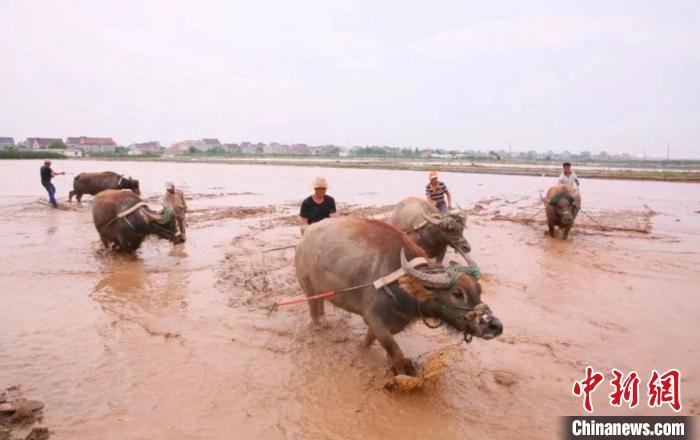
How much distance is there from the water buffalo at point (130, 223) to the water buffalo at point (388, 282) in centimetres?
466

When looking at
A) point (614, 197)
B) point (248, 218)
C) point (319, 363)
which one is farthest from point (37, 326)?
point (614, 197)

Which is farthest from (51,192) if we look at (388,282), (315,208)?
(388,282)

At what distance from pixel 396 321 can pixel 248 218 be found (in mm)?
10381

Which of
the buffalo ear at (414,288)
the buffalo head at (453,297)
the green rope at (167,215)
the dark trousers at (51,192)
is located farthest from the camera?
the dark trousers at (51,192)

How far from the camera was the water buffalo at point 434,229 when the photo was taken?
7043 mm

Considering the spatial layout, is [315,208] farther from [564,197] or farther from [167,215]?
[564,197]

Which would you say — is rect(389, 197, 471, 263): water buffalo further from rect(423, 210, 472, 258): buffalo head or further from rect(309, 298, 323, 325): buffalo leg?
rect(309, 298, 323, 325): buffalo leg

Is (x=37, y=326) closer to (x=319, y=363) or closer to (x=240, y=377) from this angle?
(x=240, y=377)

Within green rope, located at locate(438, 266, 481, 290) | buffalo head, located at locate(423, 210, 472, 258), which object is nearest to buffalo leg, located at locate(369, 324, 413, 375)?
green rope, located at locate(438, 266, 481, 290)

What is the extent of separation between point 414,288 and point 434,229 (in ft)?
10.9

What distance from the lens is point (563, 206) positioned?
36.1 ft

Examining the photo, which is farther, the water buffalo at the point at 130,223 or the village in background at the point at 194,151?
the village in background at the point at 194,151

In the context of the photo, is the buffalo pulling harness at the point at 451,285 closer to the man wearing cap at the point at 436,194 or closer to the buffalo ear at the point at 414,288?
the buffalo ear at the point at 414,288

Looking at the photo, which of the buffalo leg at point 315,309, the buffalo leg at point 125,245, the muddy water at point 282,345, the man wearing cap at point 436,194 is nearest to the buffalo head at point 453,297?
the muddy water at point 282,345
